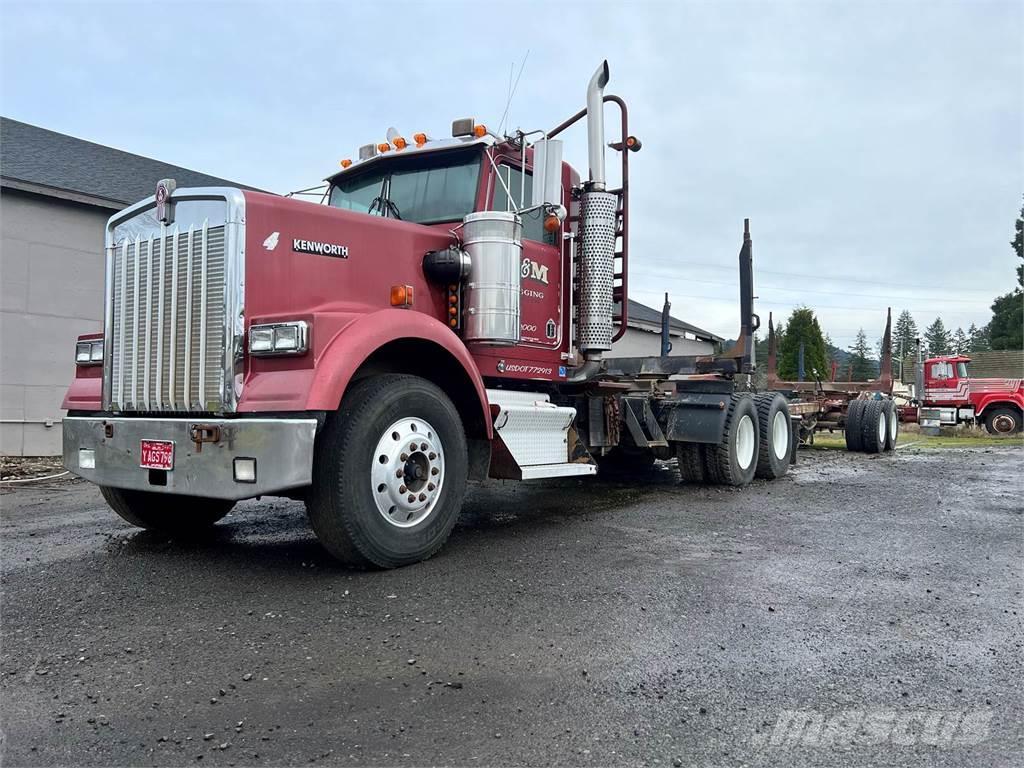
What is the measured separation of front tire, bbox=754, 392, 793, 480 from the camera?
982 centimetres

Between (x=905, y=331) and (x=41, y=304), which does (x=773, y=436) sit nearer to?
(x=41, y=304)

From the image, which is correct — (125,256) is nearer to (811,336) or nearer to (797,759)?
(797,759)

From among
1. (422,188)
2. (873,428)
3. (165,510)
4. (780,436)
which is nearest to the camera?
(165,510)

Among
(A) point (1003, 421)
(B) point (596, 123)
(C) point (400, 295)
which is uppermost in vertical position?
(B) point (596, 123)

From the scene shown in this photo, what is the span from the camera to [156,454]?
454 centimetres

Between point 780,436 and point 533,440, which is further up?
point 533,440

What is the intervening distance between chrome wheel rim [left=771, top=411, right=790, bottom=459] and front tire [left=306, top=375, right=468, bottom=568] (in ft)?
20.3

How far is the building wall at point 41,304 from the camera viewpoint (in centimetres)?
1157

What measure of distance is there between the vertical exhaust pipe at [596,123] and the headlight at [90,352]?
4.15 metres

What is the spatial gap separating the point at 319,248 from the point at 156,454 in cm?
157

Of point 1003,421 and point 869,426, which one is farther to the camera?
point 1003,421

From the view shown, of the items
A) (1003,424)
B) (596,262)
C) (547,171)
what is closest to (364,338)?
(547,171)

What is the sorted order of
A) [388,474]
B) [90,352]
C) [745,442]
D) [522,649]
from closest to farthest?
[522,649]
[388,474]
[90,352]
[745,442]

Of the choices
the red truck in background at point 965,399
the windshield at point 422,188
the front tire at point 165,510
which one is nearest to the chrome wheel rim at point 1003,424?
the red truck in background at point 965,399
